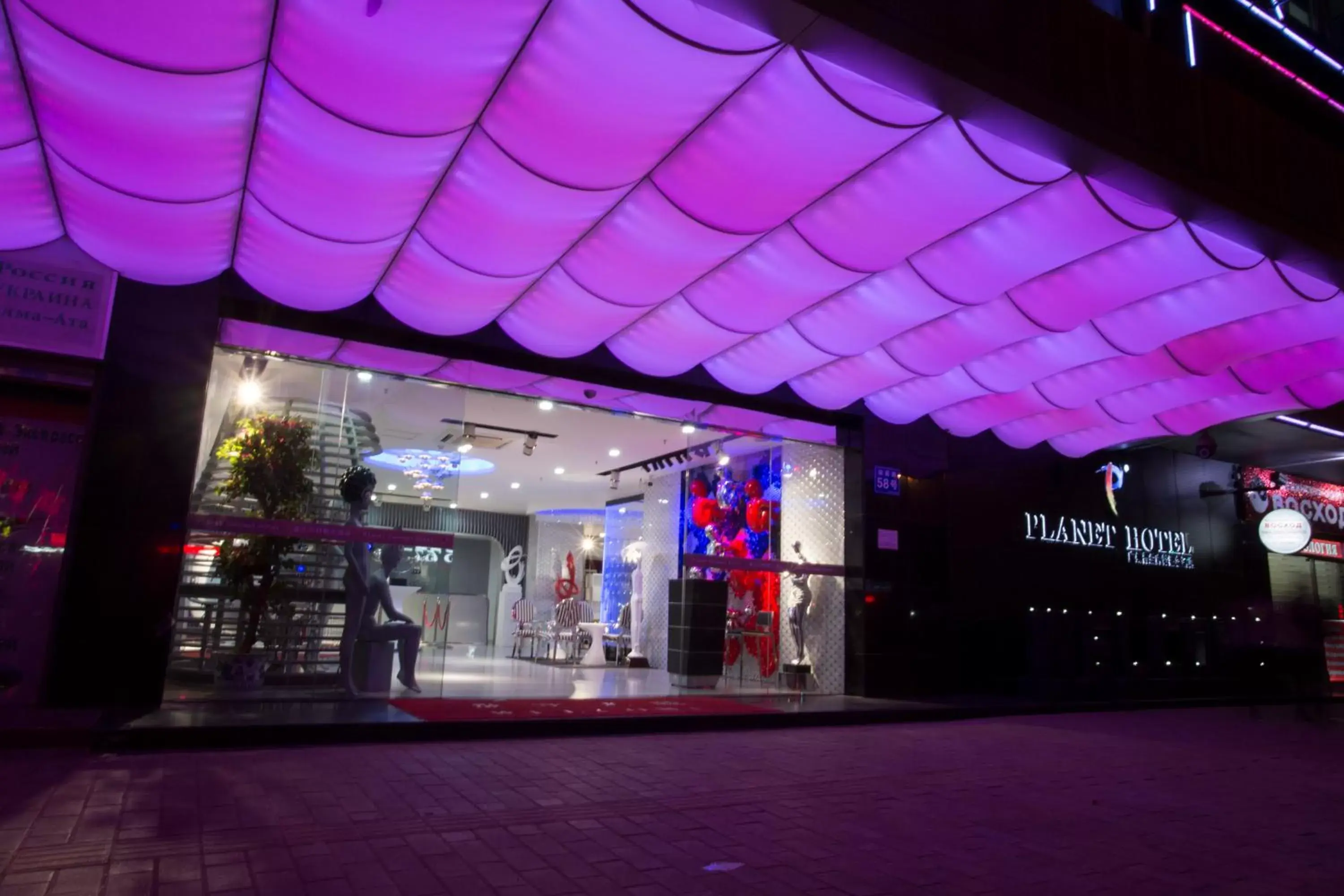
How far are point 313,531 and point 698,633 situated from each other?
4.94 metres

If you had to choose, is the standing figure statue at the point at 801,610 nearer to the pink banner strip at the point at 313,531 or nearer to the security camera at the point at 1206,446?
the pink banner strip at the point at 313,531

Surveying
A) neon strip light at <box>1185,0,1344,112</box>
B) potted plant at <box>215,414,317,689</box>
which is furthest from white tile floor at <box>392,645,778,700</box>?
neon strip light at <box>1185,0,1344,112</box>

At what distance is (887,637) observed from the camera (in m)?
9.77

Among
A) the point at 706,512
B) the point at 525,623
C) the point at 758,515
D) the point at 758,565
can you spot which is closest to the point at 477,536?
the point at 525,623

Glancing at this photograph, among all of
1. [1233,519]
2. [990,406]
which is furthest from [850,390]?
[1233,519]

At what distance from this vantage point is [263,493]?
24.8ft

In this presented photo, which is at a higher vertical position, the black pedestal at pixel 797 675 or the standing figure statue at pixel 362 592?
the standing figure statue at pixel 362 592

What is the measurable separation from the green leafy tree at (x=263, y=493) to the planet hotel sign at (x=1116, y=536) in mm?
8917

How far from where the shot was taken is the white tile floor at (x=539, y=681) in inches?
326

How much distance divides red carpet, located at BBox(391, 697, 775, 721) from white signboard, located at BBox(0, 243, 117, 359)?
3.67 m

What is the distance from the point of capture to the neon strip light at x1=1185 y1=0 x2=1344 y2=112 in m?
8.66

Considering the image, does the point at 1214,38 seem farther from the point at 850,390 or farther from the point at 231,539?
the point at 231,539

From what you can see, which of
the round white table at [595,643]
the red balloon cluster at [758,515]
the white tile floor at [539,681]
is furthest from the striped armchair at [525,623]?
the red balloon cluster at [758,515]

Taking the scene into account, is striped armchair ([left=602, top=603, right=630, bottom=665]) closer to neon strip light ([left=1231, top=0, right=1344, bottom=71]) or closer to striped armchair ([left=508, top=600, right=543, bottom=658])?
striped armchair ([left=508, top=600, right=543, bottom=658])
